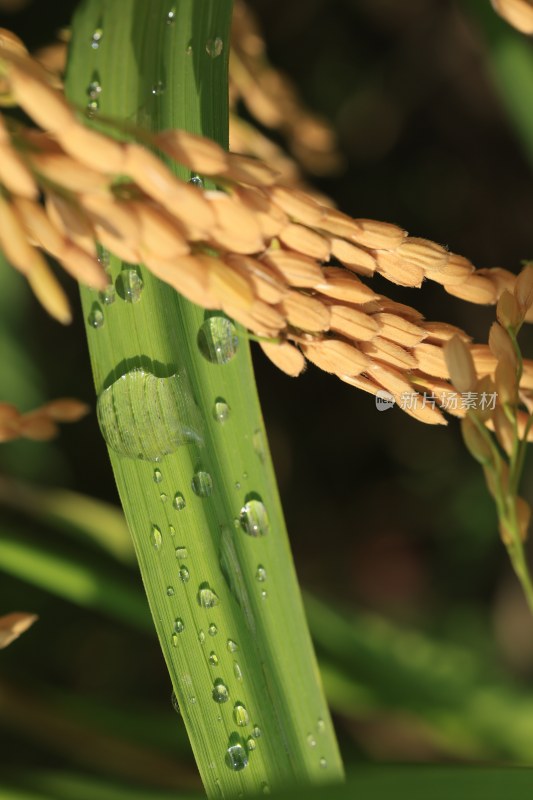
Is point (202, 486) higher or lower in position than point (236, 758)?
higher

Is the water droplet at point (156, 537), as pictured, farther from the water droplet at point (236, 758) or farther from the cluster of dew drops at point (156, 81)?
the cluster of dew drops at point (156, 81)

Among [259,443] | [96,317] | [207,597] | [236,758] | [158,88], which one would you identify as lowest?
[236,758]

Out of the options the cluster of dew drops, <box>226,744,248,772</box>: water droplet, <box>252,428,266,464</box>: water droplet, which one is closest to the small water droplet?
the cluster of dew drops

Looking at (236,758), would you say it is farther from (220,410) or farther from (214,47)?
(214,47)

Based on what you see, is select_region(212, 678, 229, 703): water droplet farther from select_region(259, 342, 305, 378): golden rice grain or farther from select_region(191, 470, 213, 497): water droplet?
select_region(259, 342, 305, 378): golden rice grain

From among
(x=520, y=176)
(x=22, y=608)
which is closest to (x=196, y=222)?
(x=22, y=608)

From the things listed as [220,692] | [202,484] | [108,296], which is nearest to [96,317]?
[108,296]

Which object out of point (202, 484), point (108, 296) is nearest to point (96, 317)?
point (108, 296)

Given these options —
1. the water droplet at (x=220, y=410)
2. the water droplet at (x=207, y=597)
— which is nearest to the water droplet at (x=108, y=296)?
the water droplet at (x=220, y=410)
